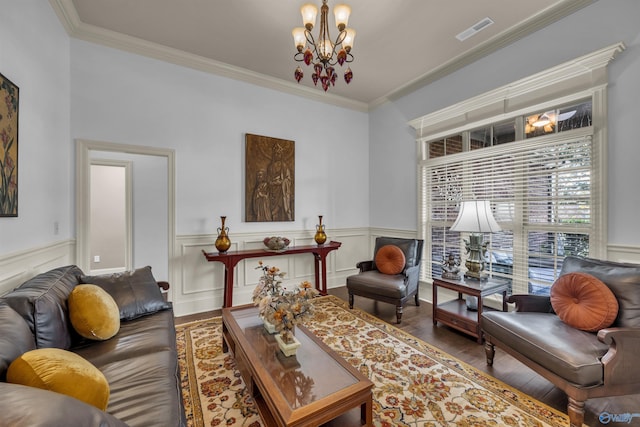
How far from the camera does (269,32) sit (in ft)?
9.62

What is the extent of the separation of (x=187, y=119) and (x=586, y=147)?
4221 mm

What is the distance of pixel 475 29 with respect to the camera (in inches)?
113

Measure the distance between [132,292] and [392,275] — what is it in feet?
9.00

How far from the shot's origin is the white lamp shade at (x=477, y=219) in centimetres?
269

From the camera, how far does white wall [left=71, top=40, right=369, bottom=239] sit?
2.97 m

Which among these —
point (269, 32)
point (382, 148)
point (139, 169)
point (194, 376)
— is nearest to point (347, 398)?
point (194, 376)

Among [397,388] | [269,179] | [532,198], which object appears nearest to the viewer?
[397,388]

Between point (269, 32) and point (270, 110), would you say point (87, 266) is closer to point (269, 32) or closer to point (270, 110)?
point (270, 110)

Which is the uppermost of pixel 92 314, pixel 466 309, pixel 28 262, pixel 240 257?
pixel 28 262

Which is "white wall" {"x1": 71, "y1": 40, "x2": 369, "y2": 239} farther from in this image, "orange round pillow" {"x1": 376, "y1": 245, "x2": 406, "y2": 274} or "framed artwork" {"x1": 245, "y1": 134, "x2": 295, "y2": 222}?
"orange round pillow" {"x1": 376, "y1": 245, "x2": 406, "y2": 274}

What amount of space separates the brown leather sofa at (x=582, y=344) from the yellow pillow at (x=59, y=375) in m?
2.35

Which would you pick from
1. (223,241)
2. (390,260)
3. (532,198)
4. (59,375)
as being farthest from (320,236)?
(59,375)

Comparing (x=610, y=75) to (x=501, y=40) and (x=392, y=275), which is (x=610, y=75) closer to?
(x=501, y=40)

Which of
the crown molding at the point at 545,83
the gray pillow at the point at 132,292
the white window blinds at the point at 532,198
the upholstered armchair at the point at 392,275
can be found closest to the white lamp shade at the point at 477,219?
the white window blinds at the point at 532,198
